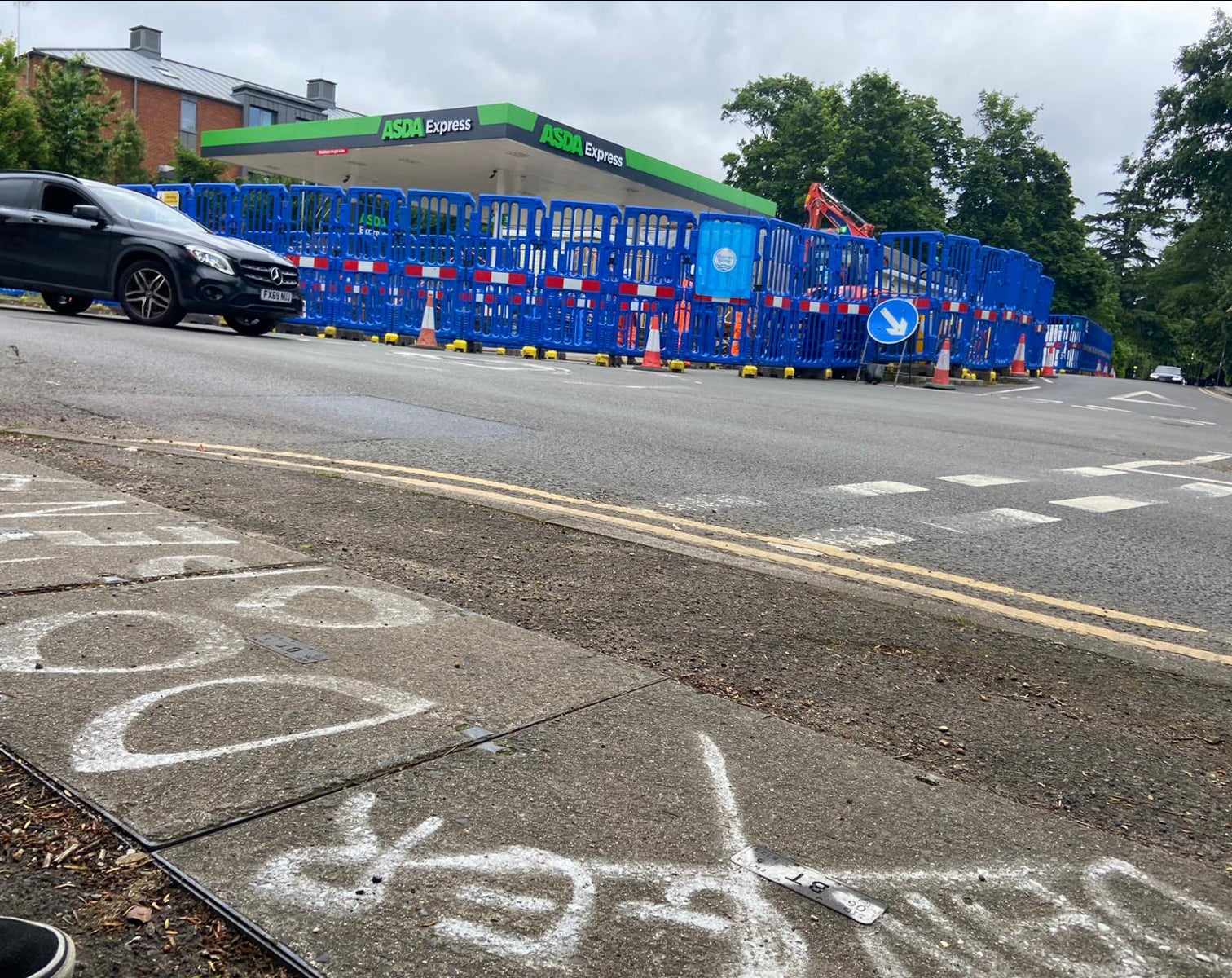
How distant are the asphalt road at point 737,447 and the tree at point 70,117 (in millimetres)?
31319

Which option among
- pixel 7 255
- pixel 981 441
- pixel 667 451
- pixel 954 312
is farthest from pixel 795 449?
pixel 954 312

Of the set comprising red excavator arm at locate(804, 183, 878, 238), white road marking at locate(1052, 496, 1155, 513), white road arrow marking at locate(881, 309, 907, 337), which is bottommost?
white road marking at locate(1052, 496, 1155, 513)

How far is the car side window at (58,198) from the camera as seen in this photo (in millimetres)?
13539

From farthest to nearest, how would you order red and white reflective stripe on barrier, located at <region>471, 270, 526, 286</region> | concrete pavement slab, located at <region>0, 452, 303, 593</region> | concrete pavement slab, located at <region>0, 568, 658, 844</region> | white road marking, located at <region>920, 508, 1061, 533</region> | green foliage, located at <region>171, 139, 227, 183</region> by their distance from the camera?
green foliage, located at <region>171, 139, 227, 183</region> < red and white reflective stripe on barrier, located at <region>471, 270, 526, 286</region> < white road marking, located at <region>920, 508, 1061, 533</region> < concrete pavement slab, located at <region>0, 452, 303, 593</region> < concrete pavement slab, located at <region>0, 568, 658, 844</region>

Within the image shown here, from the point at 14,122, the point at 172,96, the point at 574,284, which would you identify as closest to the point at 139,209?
the point at 574,284

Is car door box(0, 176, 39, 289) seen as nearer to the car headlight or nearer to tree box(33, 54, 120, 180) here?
the car headlight

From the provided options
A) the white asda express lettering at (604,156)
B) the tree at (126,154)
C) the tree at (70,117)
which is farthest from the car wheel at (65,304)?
the tree at (126,154)

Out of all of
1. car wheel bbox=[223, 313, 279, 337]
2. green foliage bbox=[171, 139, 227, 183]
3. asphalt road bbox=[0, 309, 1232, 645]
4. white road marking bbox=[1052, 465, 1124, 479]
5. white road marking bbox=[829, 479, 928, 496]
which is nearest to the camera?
asphalt road bbox=[0, 309, 1232, 645]

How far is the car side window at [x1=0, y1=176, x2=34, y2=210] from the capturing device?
13609 millimetres

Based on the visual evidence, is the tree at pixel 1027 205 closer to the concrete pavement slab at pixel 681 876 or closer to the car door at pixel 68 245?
the car door at pixel 68 245

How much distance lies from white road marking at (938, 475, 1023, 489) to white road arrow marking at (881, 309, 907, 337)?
1147cm

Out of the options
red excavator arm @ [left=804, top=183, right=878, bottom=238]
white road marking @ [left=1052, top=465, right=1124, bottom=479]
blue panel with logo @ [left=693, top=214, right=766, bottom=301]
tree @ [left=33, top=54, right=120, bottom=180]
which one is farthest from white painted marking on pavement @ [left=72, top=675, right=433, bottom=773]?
tree @ [left=33, top=54, right=120, bottom=180]

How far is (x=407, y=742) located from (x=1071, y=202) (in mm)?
66623

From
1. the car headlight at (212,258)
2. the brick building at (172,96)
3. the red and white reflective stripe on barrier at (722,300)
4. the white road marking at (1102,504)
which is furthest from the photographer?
the brick building at (172,96)
